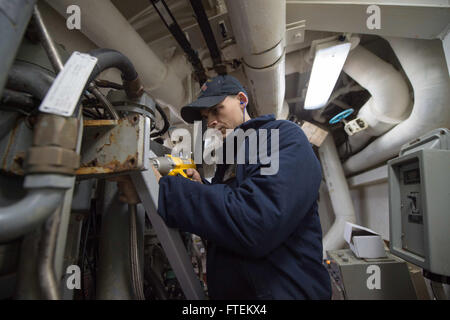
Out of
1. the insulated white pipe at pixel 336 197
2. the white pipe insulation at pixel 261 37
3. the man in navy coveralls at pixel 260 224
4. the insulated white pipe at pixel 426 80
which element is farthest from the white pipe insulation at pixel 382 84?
the man in navy coveralls at pixel 260 224

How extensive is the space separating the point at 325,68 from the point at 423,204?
1.01m

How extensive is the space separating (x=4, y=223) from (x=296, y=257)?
0.64m

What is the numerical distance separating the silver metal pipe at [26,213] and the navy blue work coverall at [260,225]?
0.25 metres

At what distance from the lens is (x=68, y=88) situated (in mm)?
295

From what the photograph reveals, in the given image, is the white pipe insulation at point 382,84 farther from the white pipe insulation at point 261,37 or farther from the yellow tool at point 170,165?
the yellow tool at point 170,165

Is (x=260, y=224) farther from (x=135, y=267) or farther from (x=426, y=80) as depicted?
(x=426, y=80)

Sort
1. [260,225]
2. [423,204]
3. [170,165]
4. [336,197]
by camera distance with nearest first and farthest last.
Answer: [260,225] < [170,165] < [423,204] < [336,197]

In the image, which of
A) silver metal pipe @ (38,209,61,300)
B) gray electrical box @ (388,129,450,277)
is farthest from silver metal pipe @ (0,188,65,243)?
gray electrical box @ (388,129,450,277)

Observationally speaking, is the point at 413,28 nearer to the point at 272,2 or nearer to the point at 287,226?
the point at 272,2

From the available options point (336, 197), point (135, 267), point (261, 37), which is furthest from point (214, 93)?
point (336, 197)

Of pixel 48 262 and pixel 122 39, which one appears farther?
pixel 122 39

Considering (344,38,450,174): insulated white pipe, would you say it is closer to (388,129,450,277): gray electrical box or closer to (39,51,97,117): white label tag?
(388,129,450,277): gray electrical box

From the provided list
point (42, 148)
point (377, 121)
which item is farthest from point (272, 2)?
point (377, 121)

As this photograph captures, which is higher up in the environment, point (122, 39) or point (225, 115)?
point (122, 39)
